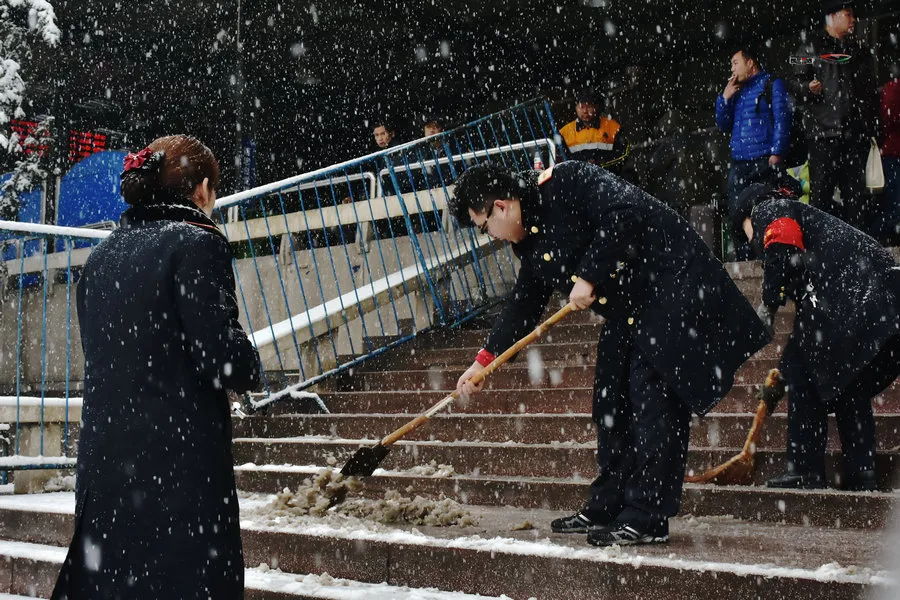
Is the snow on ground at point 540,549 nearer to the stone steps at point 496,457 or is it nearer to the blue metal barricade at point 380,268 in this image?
the stone steps at point 496,457

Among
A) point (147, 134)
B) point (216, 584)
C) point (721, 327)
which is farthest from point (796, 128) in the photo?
point (147, 134)

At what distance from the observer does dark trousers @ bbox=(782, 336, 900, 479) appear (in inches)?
155

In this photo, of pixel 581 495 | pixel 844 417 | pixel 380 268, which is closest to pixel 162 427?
pixel 581 495

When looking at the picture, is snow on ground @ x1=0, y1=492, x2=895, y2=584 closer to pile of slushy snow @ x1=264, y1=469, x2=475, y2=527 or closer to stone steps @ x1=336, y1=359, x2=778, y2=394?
pile of slushy snow @ x1=264, y1=469, x2=475, y2=527

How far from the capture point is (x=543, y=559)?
3348mm

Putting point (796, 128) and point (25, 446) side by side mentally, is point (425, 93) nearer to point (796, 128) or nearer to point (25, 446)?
point (796, 128)

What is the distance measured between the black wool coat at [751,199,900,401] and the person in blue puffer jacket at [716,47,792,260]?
2320 millimetres

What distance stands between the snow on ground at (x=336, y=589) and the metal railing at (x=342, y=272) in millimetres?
2258

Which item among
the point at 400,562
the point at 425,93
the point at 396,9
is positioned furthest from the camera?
the point at 425,93

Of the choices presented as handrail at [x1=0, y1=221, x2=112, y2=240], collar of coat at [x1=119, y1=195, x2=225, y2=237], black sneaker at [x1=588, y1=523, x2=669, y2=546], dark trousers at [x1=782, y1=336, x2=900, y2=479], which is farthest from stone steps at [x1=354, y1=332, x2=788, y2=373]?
collar of coat at [x1=119, y1=195, x2=225, y2=237]

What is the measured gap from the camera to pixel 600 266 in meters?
3.44

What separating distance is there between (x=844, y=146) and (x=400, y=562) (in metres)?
4.85

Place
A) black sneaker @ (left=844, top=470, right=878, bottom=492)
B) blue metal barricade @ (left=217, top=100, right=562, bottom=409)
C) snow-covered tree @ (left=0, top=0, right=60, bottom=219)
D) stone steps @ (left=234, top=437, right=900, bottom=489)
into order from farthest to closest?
snow-covered tree @ (left=0, top=0, right=60, bottom=219), blue metal barricade @ (left=217, top=100, right=562, bottom=409), stone steps @ (left=234, top=437, right=900, bottom=489), black sneaker @ (left=844, top=470, right=878, bottom=492)

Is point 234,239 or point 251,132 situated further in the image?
point 251,132
